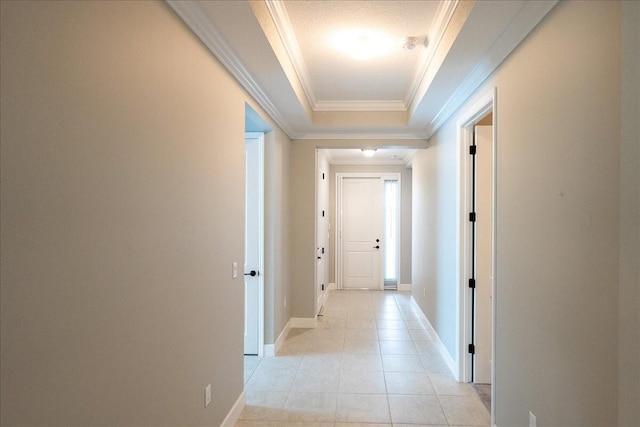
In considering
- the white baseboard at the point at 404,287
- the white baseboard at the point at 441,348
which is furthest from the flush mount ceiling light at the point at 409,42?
the white baseboard at the point at 404,287

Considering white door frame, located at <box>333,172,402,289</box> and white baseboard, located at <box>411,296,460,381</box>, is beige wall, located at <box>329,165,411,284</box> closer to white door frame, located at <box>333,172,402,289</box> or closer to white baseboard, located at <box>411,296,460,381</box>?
white door frame, located at <box>333,172,402,289</box>

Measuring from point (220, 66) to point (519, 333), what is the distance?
226 cm

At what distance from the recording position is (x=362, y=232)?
6.79 metres

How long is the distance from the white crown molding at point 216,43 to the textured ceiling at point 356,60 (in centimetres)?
43

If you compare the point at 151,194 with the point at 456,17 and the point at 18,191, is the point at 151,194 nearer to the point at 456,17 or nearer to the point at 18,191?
the point at 18,191

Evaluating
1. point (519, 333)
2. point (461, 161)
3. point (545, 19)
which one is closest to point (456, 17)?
point (545, 19)

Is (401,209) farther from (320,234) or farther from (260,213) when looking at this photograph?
(260,213)

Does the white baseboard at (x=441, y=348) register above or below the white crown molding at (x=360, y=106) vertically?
below

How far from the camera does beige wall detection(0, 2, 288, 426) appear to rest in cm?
82

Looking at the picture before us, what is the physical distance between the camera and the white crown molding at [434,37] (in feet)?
6.37

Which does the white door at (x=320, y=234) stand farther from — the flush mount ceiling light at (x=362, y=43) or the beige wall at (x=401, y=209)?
the flush mount ceiling light at (x=362, y=43)

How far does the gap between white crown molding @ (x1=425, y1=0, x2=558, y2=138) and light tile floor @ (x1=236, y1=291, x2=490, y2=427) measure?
237 cm

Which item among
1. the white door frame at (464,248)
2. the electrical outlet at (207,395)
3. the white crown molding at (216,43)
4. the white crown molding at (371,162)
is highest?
the white crown molding at (371,162)

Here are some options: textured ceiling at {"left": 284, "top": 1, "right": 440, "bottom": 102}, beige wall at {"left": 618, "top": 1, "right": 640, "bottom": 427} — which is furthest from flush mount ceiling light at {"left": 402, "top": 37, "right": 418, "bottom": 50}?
beige wall at {"left": 618, "top": 1, "right": 640, "bottom": 427}
